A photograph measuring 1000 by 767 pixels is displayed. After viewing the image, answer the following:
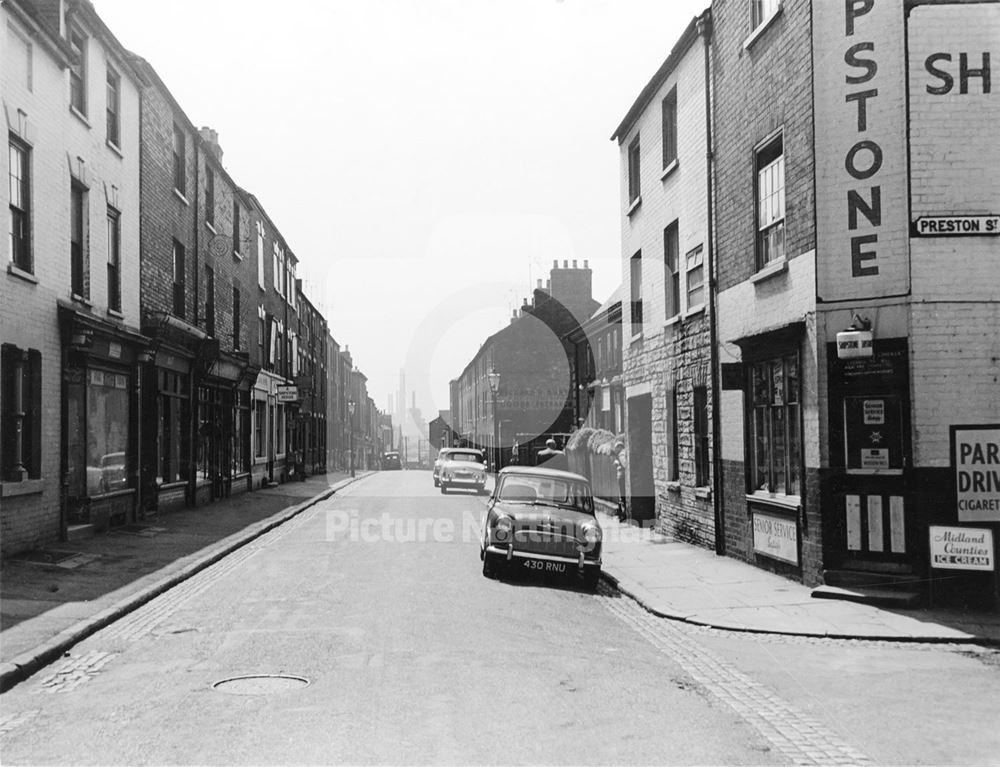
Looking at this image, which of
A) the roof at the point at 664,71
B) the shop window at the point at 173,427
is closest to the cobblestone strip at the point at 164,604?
the shop window at the point at 173,427

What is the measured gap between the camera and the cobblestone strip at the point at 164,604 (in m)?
9.45

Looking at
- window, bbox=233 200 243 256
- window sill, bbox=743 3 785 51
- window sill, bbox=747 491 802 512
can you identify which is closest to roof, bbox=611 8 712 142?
window sill, bbox=743 3 785 51

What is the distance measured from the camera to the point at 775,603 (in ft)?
37.4

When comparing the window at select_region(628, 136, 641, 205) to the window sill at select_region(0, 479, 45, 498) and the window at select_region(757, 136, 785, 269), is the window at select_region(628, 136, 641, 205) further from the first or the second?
the window sill at select_region(0, 479, 45, 498)

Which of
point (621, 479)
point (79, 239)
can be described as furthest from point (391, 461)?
point (79, 239)

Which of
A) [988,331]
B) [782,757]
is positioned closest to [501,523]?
[988,331]

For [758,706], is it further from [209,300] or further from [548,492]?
[209,300]

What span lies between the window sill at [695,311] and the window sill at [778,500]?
3.87m

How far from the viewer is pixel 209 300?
26.8 m

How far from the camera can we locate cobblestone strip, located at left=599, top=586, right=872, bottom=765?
5.72 metres

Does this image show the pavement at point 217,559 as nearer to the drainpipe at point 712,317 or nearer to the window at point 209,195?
the drainpipe at point 712,317

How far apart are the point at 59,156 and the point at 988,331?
1416 centimetres

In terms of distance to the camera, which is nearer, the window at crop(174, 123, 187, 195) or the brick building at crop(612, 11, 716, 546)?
the brick building at crop(612, 11, 716, 546)

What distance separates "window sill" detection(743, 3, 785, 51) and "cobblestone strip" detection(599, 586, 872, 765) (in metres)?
8.62
